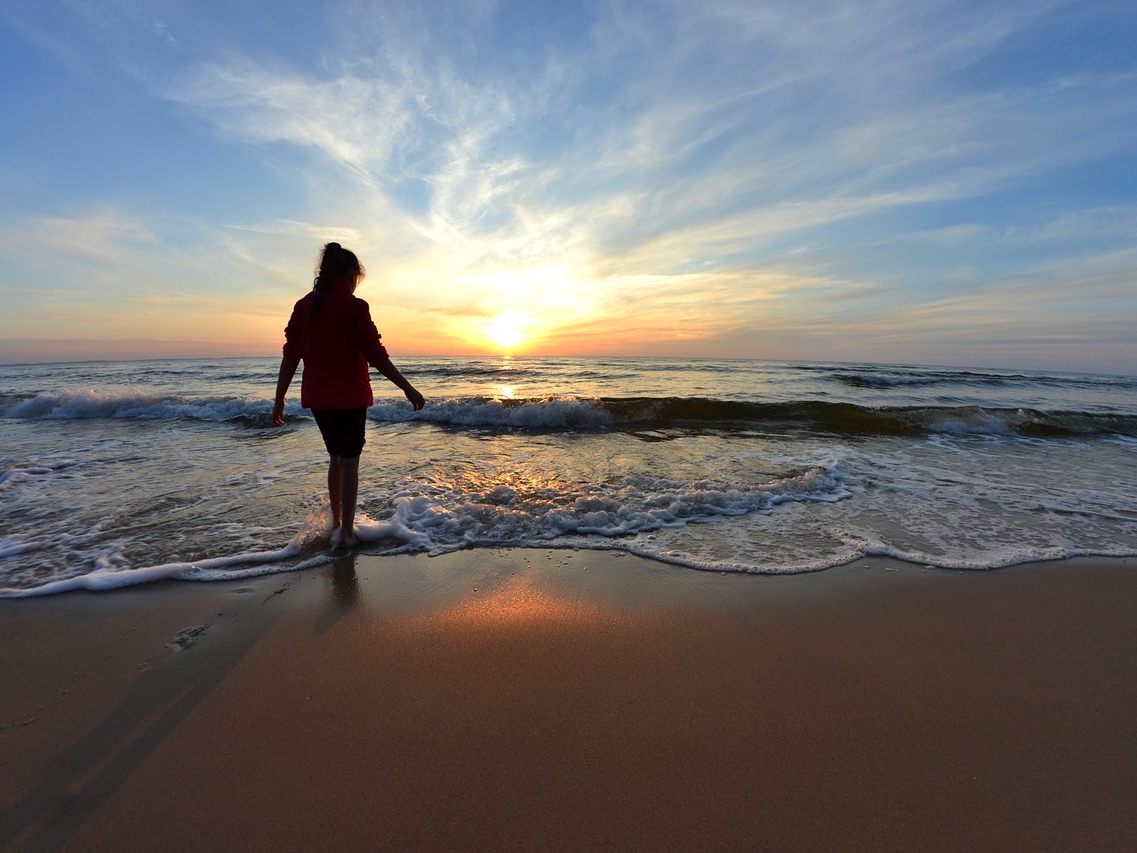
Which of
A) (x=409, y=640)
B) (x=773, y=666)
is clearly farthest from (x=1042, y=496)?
(x=409, y=640)

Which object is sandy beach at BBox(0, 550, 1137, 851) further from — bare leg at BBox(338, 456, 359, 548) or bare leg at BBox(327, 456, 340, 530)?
bare leg at BBox(327, 456, 340, 530)

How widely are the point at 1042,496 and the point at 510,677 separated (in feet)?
19.7

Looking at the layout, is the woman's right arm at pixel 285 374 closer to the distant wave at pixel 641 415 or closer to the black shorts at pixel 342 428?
the black shorts at pixel 342 428

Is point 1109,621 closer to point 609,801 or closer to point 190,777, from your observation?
point 609,801

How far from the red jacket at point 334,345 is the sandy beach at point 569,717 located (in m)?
1.29

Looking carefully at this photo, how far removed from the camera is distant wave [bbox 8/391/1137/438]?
1034 centimetres

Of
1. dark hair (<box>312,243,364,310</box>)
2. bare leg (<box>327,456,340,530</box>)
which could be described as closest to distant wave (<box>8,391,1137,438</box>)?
bare leg (<box>327,456,340,530</box>)

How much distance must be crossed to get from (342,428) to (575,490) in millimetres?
2304

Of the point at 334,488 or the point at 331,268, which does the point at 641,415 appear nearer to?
the point at 334,488

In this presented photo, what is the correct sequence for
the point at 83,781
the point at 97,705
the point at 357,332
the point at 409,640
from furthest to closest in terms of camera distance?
the point at 357,332 < the point at 409,640 < the point at 97,705 < the point at 83,781

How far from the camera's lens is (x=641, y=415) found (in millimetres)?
11586

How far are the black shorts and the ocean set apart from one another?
0.69 meters

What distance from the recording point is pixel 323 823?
148 cm

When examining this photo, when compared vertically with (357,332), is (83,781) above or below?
below
